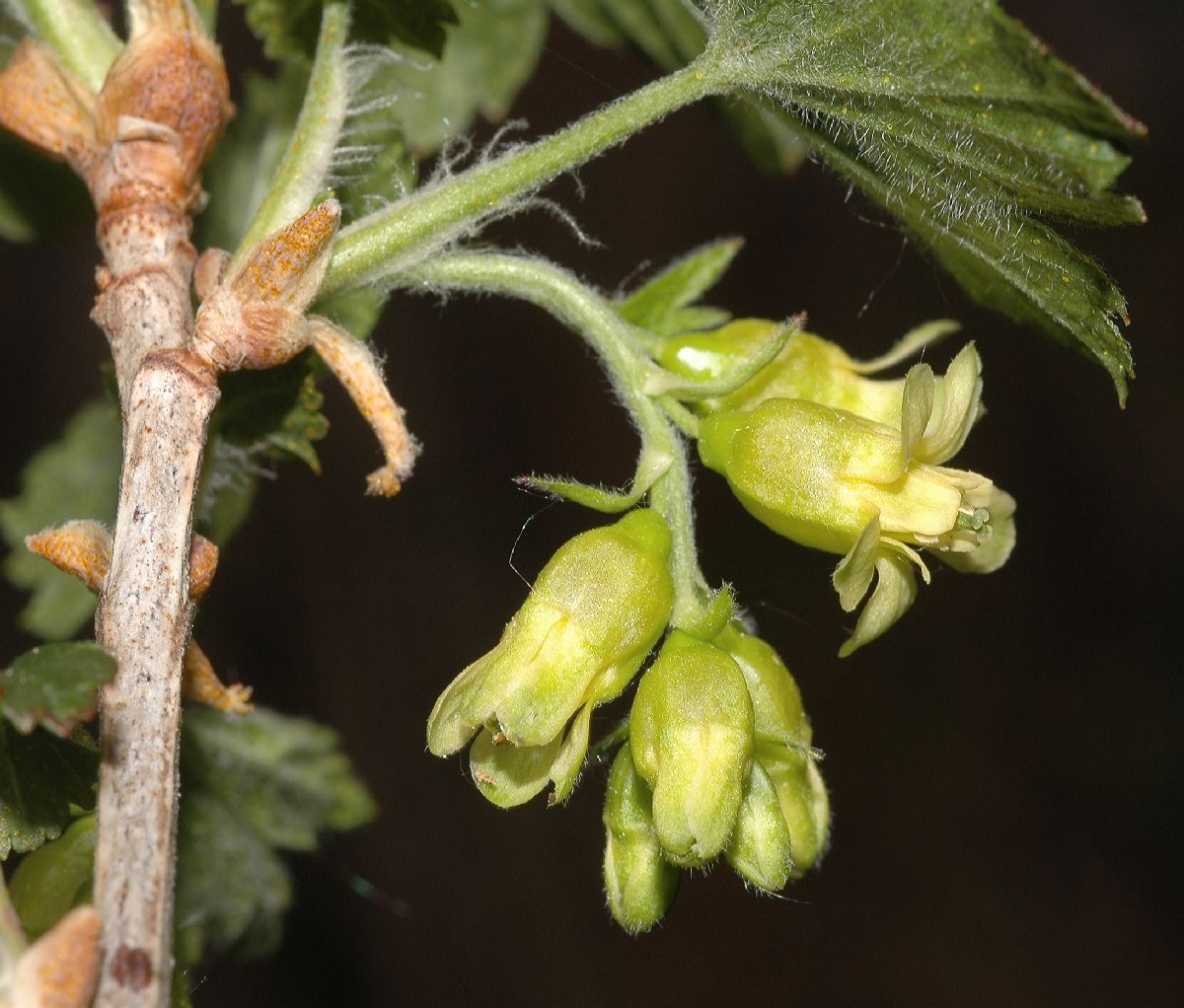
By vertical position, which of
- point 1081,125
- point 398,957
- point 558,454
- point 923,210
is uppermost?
point 1081,125

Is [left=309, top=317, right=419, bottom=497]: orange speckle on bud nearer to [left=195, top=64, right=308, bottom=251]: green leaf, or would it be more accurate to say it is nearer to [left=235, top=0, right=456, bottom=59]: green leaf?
[left=235, top=0, right=456, bottom=59]: green leaf

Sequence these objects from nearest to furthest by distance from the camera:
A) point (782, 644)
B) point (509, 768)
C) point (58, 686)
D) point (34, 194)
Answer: point (58, 686) → point (509, 768) → point (34, 194) → point (782, 644)

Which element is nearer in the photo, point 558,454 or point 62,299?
point 62,299

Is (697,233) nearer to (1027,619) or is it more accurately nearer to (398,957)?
(1027,619)

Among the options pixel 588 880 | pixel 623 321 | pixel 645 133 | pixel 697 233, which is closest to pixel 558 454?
pixel 697 233

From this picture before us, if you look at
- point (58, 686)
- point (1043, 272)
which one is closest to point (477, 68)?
point (1043, 272)

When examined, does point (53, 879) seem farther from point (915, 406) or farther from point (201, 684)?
point (915, 406)
